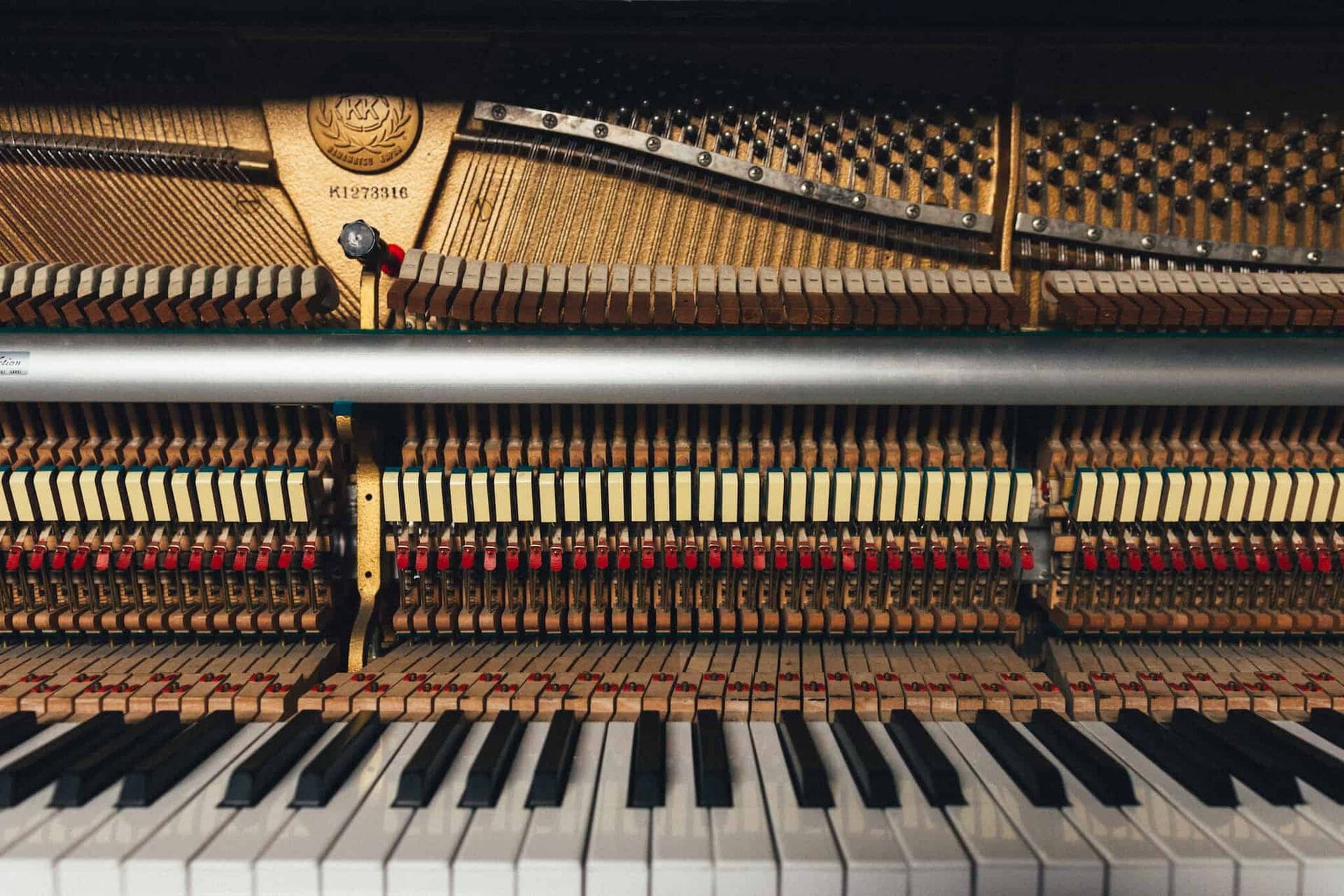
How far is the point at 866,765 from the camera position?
138cm

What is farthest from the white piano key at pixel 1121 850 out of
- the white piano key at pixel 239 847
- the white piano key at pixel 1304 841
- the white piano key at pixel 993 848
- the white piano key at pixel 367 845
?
the white piano key at pixel 239 847

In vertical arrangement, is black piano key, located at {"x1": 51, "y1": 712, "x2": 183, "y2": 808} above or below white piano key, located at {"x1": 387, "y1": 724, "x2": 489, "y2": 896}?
above

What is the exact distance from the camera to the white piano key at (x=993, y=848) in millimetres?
1207

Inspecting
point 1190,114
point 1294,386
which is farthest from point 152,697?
point 1190,114

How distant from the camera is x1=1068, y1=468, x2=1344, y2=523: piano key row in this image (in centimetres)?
187

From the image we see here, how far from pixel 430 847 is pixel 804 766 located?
0.71m

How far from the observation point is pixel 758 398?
1735mm

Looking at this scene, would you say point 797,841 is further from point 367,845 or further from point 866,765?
point 367,845

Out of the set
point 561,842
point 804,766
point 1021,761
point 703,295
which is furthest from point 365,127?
point 1021,761

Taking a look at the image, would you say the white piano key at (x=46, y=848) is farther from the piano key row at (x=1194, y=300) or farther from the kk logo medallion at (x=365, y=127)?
the piano key row at (x=1194, y=300)

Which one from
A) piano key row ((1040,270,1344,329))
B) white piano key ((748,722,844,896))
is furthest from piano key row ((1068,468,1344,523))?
white piano key ((748,722,844,896))

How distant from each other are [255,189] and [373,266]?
1.82 ft

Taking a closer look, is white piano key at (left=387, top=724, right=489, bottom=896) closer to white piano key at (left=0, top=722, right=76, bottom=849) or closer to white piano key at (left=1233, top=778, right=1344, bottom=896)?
white piano key at (left=0, top=722, right=76, bottom=849)

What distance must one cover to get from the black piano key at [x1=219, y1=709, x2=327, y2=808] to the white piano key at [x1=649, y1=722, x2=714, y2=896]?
774mm
